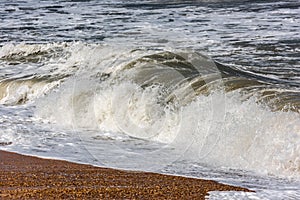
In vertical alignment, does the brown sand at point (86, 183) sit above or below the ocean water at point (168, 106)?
below

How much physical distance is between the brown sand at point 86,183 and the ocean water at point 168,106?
35 centimetres

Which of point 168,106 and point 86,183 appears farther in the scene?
point 168,106

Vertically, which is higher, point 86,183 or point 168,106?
point 168,106

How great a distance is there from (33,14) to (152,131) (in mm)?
25002

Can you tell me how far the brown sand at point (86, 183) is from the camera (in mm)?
5445

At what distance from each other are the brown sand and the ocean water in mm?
353

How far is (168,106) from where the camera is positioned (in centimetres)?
1023

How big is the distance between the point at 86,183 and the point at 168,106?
445 cm

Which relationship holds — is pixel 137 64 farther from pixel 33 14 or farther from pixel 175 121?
pixel 33 14

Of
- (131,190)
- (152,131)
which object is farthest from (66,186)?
(152,131)

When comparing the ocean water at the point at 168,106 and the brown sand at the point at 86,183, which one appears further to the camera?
the ocean water at the point at 168,106

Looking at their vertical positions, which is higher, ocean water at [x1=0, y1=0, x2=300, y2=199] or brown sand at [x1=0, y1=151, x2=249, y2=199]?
ocean water at [x1=0, y1=0, x2=300, y2=199]

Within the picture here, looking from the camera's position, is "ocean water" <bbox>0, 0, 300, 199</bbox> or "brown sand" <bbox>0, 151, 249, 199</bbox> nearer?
"brown sand" <bbox>0, 151, 249, 199</bbox>

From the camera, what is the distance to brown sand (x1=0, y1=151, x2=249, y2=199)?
5445 mm
